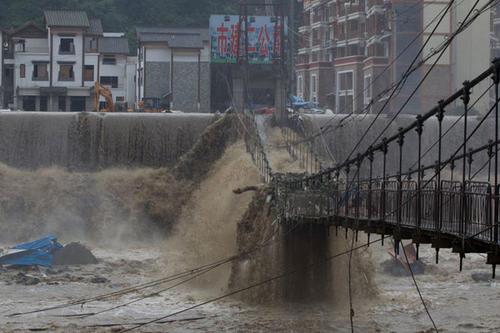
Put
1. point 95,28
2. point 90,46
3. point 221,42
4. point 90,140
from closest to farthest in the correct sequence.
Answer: point 90,140, point 221,42, point 90,46, point 95,28

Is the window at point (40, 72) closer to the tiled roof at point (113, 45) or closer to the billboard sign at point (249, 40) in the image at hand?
the tiled roof at point (113, 45)

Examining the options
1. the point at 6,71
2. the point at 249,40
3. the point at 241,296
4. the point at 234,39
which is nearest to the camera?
the point at 241,296

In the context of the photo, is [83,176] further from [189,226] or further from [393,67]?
[393,67]

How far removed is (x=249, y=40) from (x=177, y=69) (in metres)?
10.3

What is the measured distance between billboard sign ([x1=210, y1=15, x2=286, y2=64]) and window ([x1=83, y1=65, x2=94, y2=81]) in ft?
46.4

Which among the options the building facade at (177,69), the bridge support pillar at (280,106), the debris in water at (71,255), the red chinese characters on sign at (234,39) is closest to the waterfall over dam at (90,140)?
the bridge support pillar at (280,106)

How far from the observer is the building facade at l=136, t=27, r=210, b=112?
60812 mm

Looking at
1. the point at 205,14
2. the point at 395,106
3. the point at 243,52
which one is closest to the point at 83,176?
the point at 243,52

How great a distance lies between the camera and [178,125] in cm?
4181

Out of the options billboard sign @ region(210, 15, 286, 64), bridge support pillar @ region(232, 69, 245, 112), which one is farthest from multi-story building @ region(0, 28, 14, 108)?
bridge support pillar @ region(232, 69, 245, 112)

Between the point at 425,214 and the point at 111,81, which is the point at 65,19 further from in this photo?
the point at 425,214

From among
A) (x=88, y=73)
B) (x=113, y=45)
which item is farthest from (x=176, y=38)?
(x=88, y=73)

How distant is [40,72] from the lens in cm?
6250

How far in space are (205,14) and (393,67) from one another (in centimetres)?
2481
